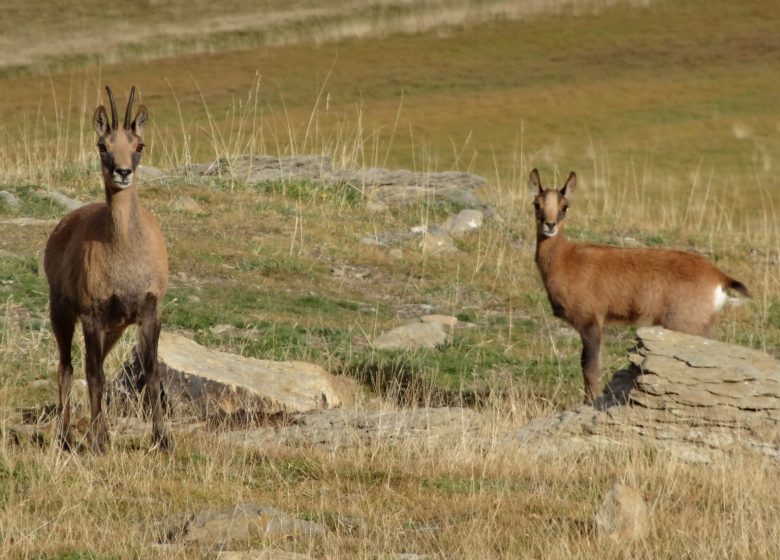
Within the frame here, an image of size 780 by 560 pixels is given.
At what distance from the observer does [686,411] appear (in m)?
9.93

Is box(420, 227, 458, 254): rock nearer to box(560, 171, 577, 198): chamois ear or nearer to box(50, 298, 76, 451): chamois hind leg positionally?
box(560, 171, 577, 198): chamois ear

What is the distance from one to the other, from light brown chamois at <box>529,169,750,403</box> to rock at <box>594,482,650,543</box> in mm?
4472

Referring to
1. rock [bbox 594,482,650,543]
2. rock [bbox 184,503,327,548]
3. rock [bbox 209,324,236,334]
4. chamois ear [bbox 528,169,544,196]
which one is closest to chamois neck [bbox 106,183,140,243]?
rock [bbox 184,503,327,548]

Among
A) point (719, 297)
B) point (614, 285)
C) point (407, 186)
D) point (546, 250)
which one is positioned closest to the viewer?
point (719, 297)

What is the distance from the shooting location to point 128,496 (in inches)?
320

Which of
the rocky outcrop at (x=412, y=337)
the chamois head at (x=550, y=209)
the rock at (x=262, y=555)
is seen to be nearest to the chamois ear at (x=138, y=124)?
the rock at (x=262, y=555)

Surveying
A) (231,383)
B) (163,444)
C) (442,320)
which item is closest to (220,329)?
(442,320)

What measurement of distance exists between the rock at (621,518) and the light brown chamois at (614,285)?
14.7 ft

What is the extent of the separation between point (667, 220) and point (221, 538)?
54.5 ft

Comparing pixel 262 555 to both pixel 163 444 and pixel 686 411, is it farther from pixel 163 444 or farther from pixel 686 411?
pixel 686 411

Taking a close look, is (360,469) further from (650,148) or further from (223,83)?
(223,83)

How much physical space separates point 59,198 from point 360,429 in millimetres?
10176

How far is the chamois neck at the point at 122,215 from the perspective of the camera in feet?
30.9

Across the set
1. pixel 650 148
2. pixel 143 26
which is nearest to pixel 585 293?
pixel 650 148
